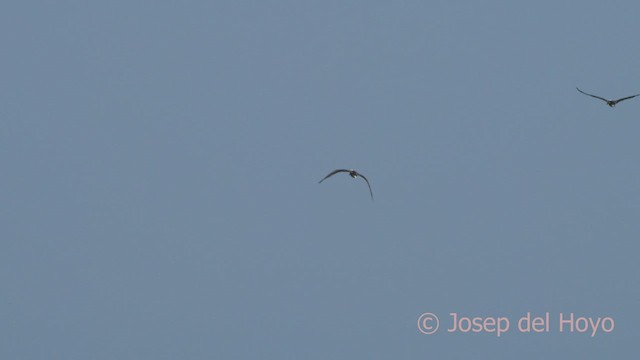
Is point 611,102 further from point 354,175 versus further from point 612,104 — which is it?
point 354,175

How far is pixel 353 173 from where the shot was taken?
137 ft

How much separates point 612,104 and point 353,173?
14.3 m

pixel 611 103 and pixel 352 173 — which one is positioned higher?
pixel 611 103

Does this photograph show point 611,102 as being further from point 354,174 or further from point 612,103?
point 354,174

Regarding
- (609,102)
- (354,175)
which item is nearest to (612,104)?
(609,102)

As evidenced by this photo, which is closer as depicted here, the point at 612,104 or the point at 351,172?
the point at 351,172

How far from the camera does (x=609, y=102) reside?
46.1m

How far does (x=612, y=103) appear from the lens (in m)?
46.3

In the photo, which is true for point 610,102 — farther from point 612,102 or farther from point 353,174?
point 353,174

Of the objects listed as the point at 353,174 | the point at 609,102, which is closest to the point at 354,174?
the point at 353,174

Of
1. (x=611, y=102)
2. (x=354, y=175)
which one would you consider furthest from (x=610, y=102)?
(x=354, y=175)

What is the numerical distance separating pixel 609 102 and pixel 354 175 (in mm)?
14211

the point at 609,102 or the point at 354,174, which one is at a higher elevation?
the point at 609,102

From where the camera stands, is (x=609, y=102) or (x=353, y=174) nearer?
(x=353, y=174)
